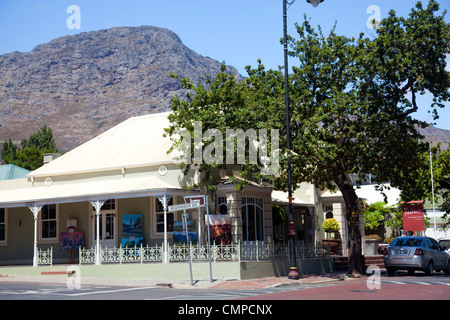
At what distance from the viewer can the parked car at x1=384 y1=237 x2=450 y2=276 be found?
75.9ft

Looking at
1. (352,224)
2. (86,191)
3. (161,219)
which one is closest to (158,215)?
(161,219)

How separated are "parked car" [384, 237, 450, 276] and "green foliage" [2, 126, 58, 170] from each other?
46539 mm

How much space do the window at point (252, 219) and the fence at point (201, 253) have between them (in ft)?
1.91

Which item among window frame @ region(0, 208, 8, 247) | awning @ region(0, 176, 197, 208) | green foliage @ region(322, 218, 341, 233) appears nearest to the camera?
awning @ region(0, 176, 197, 208)

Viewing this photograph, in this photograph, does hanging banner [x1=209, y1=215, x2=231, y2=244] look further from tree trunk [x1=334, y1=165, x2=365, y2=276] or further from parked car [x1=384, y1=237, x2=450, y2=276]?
parked car [x1=384, y1=237, x2=450, y2=276]

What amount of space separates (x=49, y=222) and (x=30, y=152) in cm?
3780

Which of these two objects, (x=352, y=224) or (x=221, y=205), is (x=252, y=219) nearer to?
(x=221, y=205)

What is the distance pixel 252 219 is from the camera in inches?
1025

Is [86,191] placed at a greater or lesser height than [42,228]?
greater

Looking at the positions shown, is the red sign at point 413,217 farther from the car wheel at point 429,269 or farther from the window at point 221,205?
the window at point 221,205

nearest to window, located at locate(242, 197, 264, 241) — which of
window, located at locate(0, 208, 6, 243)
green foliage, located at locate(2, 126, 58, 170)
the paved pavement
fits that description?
the paved pavement

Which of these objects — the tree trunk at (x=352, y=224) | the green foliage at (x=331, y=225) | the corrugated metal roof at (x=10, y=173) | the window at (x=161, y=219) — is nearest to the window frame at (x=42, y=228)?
the window at (x=161, y=219)

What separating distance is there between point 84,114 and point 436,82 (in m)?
186
